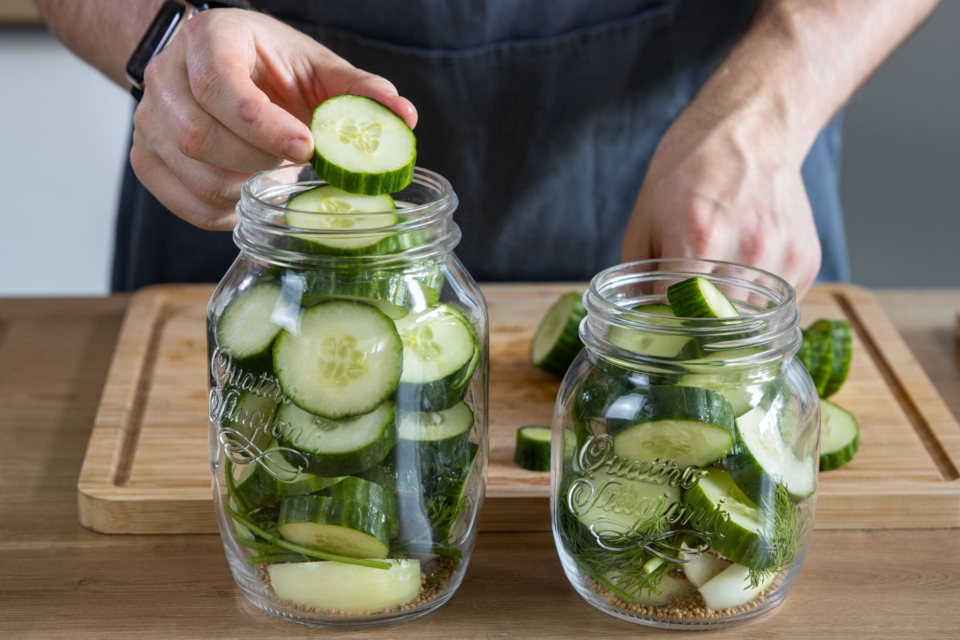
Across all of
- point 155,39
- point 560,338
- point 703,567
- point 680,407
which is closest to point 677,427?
point 680,407

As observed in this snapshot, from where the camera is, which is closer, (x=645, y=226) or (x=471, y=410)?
(x=471, y=410)

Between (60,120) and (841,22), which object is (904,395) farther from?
(60,120)

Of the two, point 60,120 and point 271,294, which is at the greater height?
point 271,294

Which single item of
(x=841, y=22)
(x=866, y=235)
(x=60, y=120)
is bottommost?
(x=60, y=120)

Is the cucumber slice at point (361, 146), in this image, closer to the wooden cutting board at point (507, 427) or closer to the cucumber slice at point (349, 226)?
the cucumber slice at point (349, 226)

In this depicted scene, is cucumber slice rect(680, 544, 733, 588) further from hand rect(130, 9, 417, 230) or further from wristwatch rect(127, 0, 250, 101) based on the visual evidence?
wristwatch rect(127, 0, 250, 101)

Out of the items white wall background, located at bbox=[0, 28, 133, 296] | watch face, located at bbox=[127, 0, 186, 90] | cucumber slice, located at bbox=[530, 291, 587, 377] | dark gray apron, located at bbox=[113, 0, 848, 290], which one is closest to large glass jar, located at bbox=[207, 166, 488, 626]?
watch face, located at bbox=[127, 0, 186, 90]

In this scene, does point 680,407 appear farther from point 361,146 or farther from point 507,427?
point 507,427

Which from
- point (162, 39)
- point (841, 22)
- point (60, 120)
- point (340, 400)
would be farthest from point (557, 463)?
point (60, 120)
